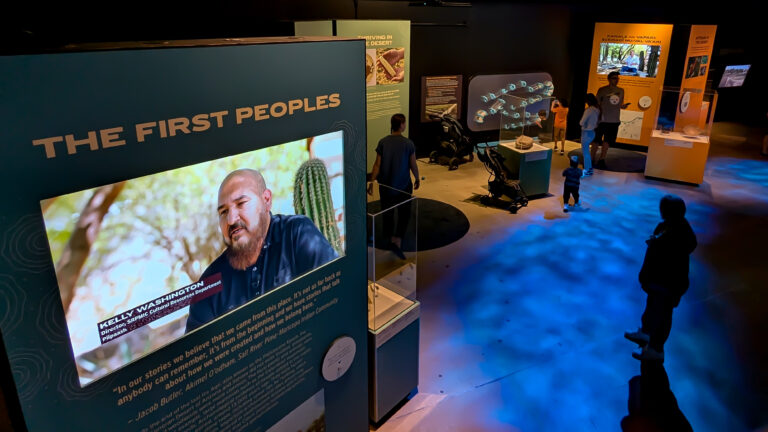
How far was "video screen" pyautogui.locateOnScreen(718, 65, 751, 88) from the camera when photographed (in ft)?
48.9

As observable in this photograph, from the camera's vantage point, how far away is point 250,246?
8.26 ft

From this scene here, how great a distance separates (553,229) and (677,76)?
6100 mm

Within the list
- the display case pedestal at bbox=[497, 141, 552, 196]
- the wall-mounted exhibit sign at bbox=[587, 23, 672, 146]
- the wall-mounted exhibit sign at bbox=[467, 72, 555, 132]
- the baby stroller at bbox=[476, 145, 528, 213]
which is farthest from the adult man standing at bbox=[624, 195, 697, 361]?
the wall-mounted exhibit sign at bbox=[467, 72, 555, 132]

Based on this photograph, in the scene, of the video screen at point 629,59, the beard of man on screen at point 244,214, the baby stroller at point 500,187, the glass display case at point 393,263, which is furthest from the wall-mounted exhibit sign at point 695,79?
the beard of man on screen at point 244,214

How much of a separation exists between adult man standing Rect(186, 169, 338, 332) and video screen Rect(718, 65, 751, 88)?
1646 centimetres

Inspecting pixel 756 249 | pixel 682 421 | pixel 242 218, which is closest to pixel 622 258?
pixel 756 249

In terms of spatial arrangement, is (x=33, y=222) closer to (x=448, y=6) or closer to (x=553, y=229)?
(x=553, y=229)

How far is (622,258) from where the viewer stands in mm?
6531

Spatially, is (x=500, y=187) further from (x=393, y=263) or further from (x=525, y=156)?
(x=393, y=263)

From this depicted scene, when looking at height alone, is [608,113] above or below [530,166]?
above

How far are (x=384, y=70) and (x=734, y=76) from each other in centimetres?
1227

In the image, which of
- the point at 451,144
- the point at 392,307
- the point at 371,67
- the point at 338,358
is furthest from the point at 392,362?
the point at 451,144

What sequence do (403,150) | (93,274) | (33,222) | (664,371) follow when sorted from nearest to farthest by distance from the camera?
(33,222) < (93,274) < (664,371) < (403,150)

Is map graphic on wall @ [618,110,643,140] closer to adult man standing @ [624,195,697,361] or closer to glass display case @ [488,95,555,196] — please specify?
glass display case @ [488,95,555,196]
